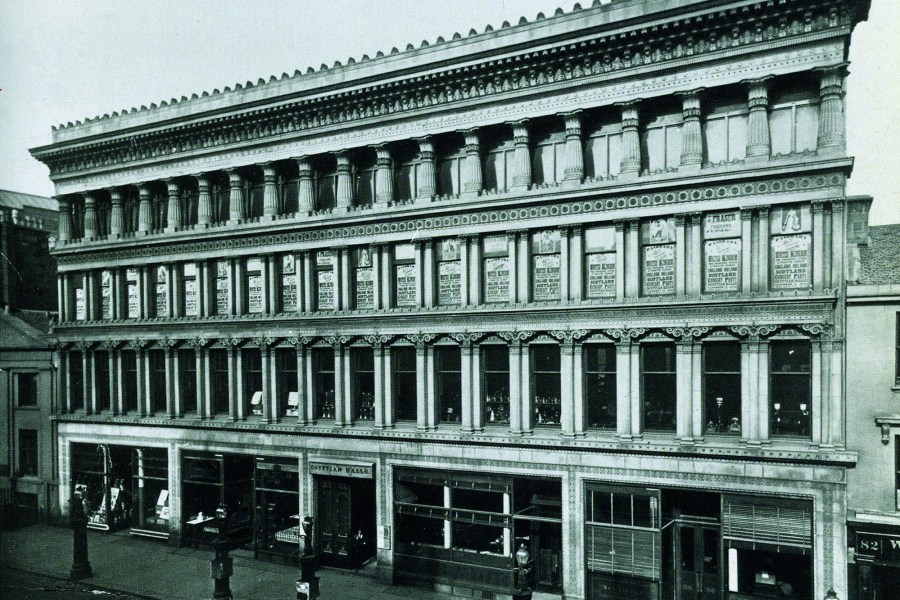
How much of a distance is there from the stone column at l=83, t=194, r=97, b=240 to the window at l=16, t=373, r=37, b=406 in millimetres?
6971

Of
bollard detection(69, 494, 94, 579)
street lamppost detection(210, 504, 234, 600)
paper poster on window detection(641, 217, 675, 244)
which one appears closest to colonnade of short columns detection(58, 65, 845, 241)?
paper poster on window detection(641, 217, 675, 244)

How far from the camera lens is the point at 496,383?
1981 centimetres

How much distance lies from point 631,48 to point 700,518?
505 inches

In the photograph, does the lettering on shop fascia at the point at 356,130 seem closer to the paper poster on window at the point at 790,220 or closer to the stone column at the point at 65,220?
the stone column at the point at 65,220

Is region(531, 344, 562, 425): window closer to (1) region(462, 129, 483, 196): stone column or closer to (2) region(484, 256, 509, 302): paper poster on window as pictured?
(2) region(484, 256, 509, 302): paper poster on window

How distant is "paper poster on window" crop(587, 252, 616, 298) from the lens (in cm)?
1830

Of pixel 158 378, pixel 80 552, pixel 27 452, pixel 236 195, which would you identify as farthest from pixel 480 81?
pixel 27 452

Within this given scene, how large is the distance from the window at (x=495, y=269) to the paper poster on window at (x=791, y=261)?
7.28 metres

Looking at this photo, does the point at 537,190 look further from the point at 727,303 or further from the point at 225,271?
the point at 225,271

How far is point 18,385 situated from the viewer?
1130 inches

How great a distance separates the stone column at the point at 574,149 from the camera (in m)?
18.5

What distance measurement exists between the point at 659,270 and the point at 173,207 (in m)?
18.5

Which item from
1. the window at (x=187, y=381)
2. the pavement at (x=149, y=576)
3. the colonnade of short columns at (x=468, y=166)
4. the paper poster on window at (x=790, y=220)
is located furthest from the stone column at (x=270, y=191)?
the paper poster on window at (x=790, y=220)

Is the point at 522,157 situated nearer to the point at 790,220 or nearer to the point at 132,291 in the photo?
the point at 790,220
